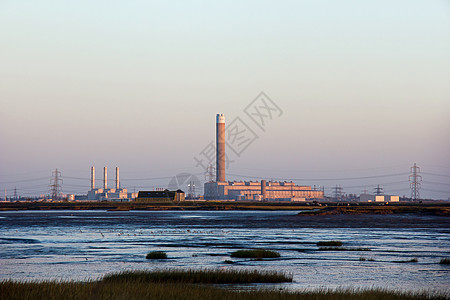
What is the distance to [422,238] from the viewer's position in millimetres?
56438

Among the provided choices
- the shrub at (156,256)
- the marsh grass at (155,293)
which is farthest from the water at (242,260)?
the marsh grass at (155,293)

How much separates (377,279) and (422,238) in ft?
91.1

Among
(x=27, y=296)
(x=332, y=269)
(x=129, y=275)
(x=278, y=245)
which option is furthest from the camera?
(x=278, y=245)

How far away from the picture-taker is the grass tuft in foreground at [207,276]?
1163 inches

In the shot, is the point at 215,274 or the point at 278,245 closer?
the point at 215,274

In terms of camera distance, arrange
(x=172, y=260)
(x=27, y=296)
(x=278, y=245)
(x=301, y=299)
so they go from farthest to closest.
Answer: (x=278, y=245)
(x=172, y=260)
(x=301, y=299)
(x=27, y=296)

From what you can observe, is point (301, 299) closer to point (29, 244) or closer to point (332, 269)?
point (332, 269)

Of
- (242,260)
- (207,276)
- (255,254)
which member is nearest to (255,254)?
(255,254)

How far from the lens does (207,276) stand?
30031mm

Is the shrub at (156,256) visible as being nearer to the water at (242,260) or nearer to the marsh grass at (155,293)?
the water at (242,260)

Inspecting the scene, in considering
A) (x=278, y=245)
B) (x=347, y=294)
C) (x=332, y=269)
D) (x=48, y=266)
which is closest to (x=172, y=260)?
(x=48, y=266)

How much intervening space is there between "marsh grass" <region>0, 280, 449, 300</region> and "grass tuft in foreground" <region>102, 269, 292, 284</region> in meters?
3.65

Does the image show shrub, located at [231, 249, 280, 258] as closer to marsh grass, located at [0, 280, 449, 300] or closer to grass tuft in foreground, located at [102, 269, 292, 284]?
grass tuft in foreground, located at [102, 269, 292, 284]

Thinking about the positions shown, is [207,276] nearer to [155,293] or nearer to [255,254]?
[155,293]
